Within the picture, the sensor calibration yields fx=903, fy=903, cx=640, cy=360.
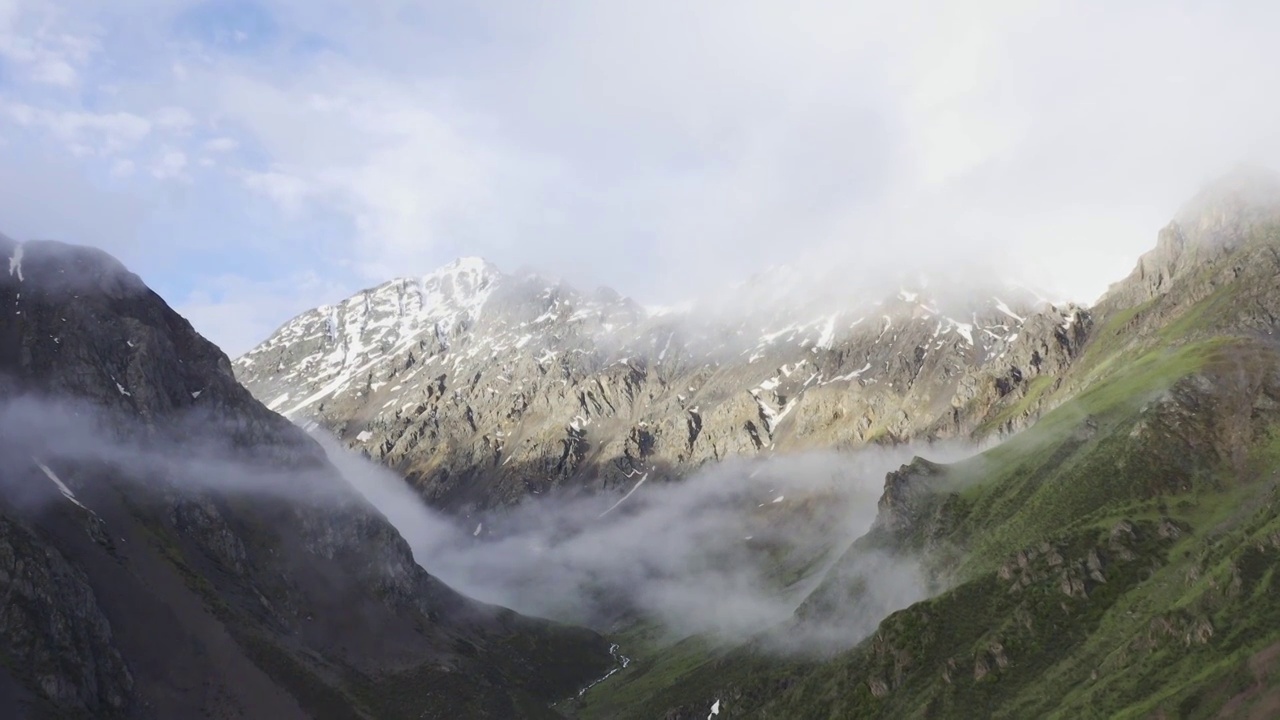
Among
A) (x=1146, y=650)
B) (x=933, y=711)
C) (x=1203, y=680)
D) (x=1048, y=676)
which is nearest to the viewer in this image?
(x=1203, y=680)

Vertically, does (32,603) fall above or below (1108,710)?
above

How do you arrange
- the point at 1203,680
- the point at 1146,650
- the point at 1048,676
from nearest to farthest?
the point at 1203,680, the point at 1146,650, the point at 1048,676

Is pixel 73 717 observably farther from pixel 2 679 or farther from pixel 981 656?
pixel 981 656

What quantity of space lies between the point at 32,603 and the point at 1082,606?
718 feet

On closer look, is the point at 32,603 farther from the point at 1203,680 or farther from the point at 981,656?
the point at 1203,680

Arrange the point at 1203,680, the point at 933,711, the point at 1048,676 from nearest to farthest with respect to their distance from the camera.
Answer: the point at 1203,680, the point at 1048,676, the point at 933,711

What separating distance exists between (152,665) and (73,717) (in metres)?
27.1

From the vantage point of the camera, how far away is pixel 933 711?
192625 millimetres

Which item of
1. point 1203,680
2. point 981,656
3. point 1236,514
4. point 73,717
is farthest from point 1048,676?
point 73,717

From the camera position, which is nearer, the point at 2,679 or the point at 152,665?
the point at 2,679

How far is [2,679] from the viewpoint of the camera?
16875 centimetres

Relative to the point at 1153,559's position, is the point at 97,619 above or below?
above

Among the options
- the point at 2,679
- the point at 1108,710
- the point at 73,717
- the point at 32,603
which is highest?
the point at 32,603

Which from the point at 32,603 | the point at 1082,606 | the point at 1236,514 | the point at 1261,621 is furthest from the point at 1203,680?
the point at 32,603
